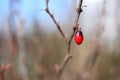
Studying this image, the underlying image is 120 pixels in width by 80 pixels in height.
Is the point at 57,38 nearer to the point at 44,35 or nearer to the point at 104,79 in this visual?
the point at 44,35

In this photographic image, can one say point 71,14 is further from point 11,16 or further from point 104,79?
point 104,79

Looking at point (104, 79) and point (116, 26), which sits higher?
point (116, 26)

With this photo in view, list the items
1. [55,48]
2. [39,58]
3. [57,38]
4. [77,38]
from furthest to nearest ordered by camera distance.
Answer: [57,38], [55,48], [39,58], [77,38]

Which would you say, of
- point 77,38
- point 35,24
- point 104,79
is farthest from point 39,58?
point 77,38

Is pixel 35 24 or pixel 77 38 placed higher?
pixel 77 38

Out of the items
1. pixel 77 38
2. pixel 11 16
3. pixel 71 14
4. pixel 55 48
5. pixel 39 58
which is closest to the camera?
pixel 77 38

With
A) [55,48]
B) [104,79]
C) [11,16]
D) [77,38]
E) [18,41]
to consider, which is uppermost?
[77,38]

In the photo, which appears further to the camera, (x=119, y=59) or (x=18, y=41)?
(x=119, y=59)

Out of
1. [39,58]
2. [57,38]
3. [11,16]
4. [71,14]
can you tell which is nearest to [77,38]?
[11,16]

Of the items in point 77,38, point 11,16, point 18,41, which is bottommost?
point 18,41
